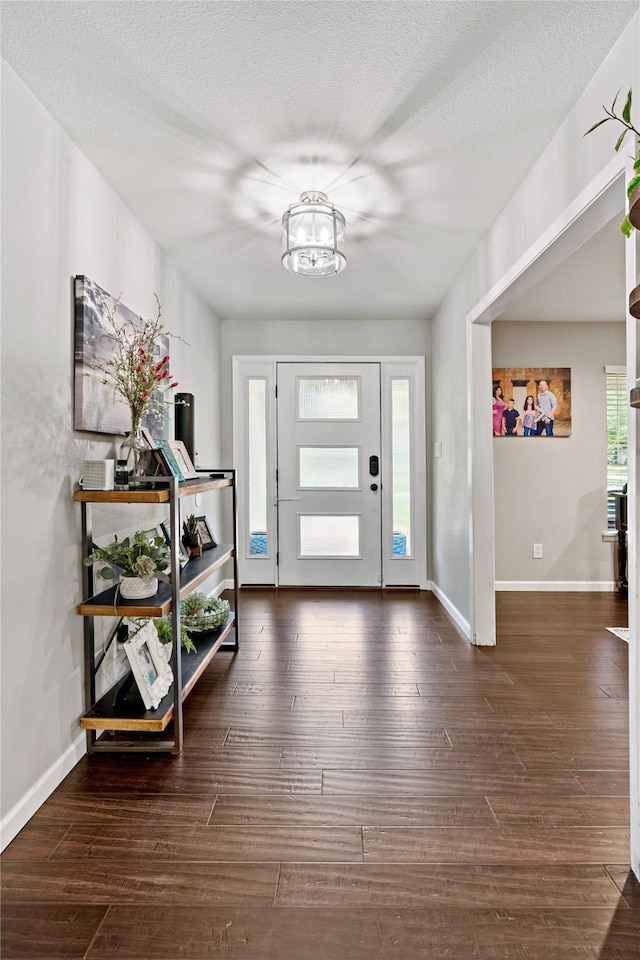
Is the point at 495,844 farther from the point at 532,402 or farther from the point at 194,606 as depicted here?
the point at 532,402

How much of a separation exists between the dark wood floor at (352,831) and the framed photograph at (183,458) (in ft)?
3.65

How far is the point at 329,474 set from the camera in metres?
4.82

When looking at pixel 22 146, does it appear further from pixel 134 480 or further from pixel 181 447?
pixel 181 447

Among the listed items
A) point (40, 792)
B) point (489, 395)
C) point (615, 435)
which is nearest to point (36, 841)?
point (40, 792)

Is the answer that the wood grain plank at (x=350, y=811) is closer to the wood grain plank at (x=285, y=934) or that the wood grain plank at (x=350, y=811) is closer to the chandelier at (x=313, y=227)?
the wood grain plank at (x=285, y=934)

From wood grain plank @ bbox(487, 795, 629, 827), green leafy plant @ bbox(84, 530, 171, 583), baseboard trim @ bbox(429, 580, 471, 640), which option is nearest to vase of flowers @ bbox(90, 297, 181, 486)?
green leafy plant @ bbox(84, 530, 171, 583)

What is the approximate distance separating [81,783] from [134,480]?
1.15 meters

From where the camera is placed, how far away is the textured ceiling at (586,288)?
313 centimetres

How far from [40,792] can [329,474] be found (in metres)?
3.39

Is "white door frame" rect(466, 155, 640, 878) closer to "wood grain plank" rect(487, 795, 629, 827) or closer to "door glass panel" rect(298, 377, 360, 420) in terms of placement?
"wood grain plank" rect(487, 795, 629, 827)

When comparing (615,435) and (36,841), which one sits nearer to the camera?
(36,841)

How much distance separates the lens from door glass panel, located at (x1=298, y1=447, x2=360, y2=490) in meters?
4.80

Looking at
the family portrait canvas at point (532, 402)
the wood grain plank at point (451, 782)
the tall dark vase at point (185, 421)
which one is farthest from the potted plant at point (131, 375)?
the family portrait canvas at point (532, 402)

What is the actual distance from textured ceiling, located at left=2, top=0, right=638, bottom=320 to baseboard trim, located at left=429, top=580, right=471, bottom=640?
247 centimetres
